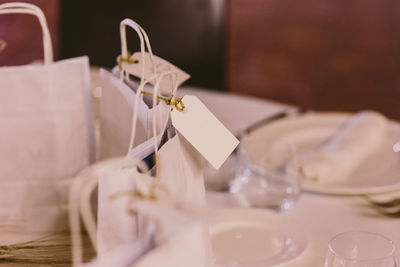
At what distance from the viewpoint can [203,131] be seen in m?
0.68

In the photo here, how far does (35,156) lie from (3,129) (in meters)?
0.06

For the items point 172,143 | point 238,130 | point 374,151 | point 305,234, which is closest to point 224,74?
point 238,130

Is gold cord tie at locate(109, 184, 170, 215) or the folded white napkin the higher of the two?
gold cord tie at locate(109, 184, 170, 215)

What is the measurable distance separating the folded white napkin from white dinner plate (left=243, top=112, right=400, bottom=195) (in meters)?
0.01

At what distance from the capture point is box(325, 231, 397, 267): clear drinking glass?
0.72m

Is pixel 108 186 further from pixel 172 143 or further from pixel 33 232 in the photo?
pixel 33 232

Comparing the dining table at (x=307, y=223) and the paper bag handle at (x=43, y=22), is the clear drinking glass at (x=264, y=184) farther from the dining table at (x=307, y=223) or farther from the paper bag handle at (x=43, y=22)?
the paper bag handle at (x=43, y=22)

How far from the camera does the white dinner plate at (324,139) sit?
1.04 metres

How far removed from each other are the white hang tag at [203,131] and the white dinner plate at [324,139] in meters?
0.40

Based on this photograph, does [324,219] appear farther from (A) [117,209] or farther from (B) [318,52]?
(B) [318,52]

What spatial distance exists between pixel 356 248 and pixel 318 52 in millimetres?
2734

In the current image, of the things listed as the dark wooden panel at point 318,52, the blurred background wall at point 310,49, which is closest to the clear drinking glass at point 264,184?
the blurred background wall at point 310,49

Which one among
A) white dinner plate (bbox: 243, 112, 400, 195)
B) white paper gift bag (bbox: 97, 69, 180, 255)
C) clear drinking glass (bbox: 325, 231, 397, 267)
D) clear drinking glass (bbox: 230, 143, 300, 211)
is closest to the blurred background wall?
white dinner plate (bbox: 243, 112, 400, 195)

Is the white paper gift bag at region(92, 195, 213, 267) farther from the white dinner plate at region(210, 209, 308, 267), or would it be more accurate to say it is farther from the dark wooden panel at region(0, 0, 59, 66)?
the dark wooden panel at region(0, 0, 59, 66)
